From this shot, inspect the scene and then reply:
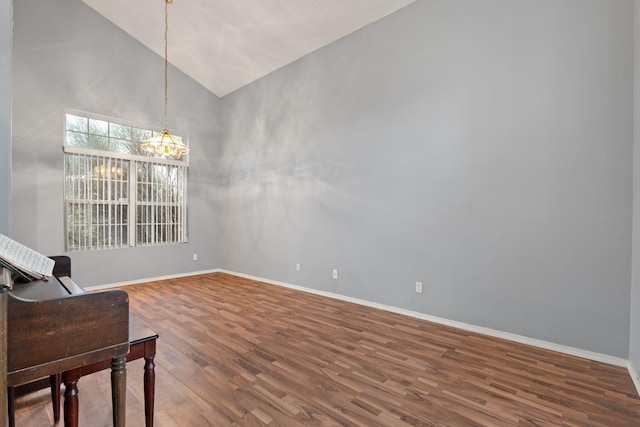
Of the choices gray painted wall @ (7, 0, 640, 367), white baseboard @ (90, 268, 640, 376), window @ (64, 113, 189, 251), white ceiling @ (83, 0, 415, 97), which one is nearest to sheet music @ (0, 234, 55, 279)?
gray painted wall @ (7, 0, 640, 367)

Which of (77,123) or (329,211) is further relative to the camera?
(77,123)

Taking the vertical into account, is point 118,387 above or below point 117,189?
below

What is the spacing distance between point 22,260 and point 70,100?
4726mm

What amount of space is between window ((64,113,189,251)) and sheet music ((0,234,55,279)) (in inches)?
164

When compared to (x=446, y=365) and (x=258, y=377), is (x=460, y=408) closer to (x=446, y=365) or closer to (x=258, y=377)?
(x=446, y=365)

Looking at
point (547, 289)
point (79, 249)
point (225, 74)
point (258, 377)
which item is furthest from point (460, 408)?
point (225, 74)

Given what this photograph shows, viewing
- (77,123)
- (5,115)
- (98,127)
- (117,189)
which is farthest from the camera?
(117,189)

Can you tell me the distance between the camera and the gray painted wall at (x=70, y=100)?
165 inches

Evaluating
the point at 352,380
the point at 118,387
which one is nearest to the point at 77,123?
the point at 118,387

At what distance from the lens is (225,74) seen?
557cm

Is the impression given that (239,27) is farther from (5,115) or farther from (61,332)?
(61,332)

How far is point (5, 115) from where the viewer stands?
166 centimetres

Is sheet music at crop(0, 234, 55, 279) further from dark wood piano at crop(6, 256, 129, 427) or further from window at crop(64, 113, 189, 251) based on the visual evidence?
window at crop(64, 113, 189, 251)

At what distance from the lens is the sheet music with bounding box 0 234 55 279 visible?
984 mm
